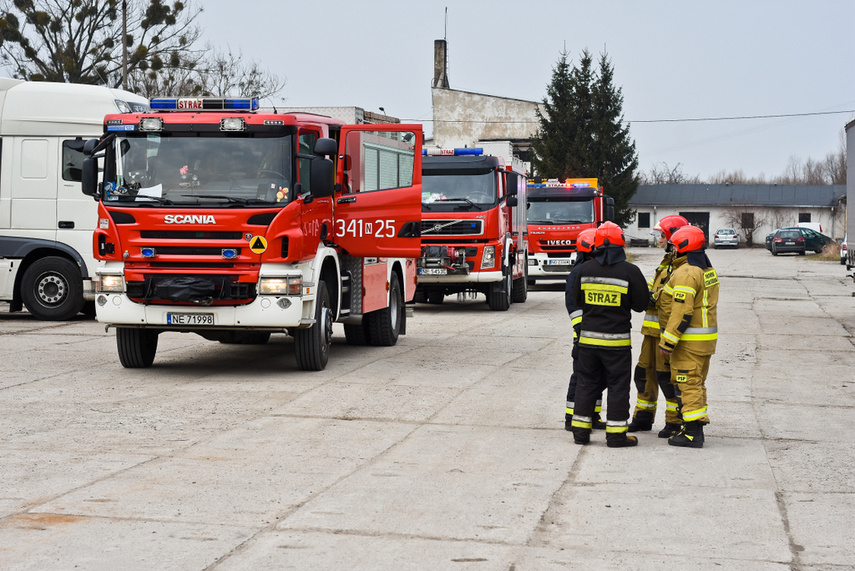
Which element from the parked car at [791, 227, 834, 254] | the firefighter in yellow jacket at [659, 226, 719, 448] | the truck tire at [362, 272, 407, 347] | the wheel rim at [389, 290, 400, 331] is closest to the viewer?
the firefighter in yellow jacket at [659, 226, 719, 448]

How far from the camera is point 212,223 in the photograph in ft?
36.5

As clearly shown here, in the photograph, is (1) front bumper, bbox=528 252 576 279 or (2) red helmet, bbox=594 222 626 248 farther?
(1) front bumper, bbox=528 252 576 279

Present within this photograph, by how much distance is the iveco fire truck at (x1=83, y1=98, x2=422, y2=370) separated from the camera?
36.6 feet

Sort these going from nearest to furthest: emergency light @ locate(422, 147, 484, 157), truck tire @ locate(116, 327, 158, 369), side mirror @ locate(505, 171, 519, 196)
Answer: truck tire @ locate(116, 327, 158, 369) → emergency light @ locate(422, 147, 484, 157) → side mirror @ locate(505, 171, 519, 196)

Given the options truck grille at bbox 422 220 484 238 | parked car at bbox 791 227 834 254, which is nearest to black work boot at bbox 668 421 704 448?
truck grille at bbox 422 220 484 238

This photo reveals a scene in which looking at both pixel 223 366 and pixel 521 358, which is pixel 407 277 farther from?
pixel 223 366

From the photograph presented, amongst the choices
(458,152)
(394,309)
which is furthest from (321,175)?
(458,152)

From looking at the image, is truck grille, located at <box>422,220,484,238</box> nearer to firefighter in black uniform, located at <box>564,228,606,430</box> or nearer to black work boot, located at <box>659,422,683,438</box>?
firefighter in black uniform, located at <box>564,228,606,430</box>

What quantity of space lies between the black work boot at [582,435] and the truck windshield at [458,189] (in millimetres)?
12749

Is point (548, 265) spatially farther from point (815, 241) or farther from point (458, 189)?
point (815, 241)

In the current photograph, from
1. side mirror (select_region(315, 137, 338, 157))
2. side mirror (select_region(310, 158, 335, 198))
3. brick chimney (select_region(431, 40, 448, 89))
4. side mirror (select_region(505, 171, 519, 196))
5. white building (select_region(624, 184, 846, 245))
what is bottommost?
side mirror (select_region(310, 158, 335, 198))

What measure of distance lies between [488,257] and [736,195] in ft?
227

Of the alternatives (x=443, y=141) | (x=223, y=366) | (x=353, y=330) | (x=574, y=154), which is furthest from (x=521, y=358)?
(x=443, y=141)

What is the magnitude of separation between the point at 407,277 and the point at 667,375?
7.82 m
